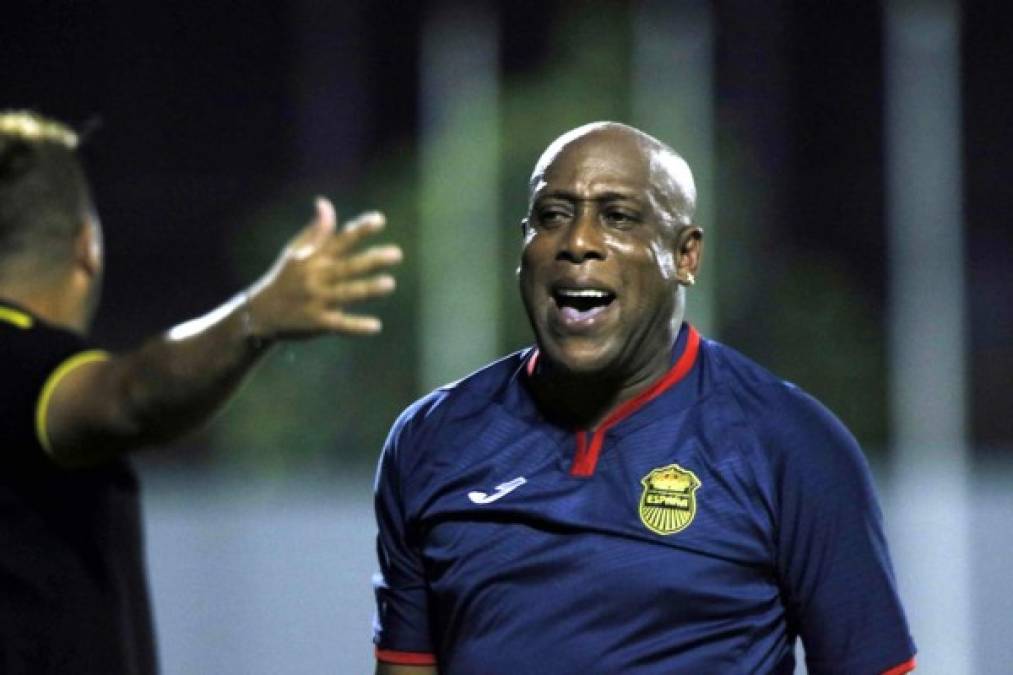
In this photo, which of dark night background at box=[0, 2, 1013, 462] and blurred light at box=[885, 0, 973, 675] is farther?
dark night background at box=[0, 2, 1013, 462]

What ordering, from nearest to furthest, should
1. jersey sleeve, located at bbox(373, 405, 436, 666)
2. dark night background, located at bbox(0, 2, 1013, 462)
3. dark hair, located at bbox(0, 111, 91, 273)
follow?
jersey sleeve, located at bbox(373, 405, 436, 666) → dark hair, located at bbox(0, 111, 91, 273) → dark night background, located at bbox(0, 2, 1013, 462)

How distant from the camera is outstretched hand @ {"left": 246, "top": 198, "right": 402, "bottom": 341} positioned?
9.00 feet

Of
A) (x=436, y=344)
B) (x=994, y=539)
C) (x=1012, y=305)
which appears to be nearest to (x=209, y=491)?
(x=436, y=344)

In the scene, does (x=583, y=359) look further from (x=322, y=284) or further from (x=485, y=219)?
(x=485, y=219)

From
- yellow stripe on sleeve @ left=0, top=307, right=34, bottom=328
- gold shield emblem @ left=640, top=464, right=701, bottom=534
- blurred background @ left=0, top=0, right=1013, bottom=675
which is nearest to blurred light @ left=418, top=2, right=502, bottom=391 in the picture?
blurred background @ left=0, top=0, right=1013, bottom=675

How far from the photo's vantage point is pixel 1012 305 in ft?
52.4

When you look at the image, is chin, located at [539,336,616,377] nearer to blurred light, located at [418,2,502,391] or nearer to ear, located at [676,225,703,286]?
ear, located at [676,225,703,286]

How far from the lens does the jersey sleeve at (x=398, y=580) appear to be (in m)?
3.09

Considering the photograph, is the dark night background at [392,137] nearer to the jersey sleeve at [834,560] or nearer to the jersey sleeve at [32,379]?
the jersey sleeve at [32,379]

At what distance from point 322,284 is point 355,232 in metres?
0.09

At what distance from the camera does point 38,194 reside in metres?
3.55

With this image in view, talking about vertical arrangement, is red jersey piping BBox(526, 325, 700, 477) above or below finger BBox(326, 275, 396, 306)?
below

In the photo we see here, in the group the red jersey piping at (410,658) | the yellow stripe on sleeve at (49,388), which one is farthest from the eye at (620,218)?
the yellow stripe on sleeve at (49,388)

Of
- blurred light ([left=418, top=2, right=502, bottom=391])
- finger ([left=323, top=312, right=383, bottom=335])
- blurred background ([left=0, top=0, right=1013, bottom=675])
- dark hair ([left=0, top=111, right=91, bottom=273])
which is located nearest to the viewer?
finger ([left=323, top=312, right=383, bottom=335])
